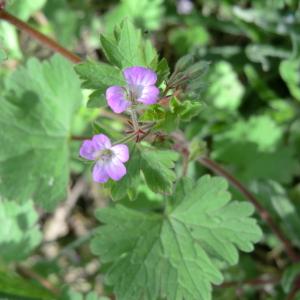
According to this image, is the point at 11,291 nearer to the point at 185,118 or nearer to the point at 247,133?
the point at 185,118

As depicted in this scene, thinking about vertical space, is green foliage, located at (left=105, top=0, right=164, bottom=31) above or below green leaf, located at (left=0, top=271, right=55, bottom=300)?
above

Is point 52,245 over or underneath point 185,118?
underneath

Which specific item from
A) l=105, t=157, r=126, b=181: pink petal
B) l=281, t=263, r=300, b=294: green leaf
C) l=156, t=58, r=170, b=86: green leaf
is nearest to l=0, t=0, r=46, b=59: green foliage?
l=156, t=58, r=170, b=86: green leaf

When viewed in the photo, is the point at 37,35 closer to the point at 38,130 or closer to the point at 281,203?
the point at 38,130

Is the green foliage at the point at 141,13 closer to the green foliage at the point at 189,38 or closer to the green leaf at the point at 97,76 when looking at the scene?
the green foliage at the point at 189,38

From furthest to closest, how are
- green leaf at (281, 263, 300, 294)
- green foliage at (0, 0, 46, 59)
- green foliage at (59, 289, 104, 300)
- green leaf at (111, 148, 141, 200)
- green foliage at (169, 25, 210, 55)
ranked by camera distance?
green foliage at (169, 25, 210, 55), green foliage at (0, 0, 46, 59), green leaf at (281, 263, 300, 294), green foliage at (59, 289, 104, 300), green leaf at (111, 148, 141, 200)

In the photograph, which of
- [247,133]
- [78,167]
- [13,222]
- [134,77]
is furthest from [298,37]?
[13,222]

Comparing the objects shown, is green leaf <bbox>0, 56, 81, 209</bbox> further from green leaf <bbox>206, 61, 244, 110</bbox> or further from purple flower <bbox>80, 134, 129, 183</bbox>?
green leaf <bbox>206, 61, 244, 110</bbox>

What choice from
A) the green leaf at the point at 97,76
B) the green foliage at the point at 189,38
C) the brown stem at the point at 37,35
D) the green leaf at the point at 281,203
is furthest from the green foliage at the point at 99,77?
the green foliage at the point at 189,38
